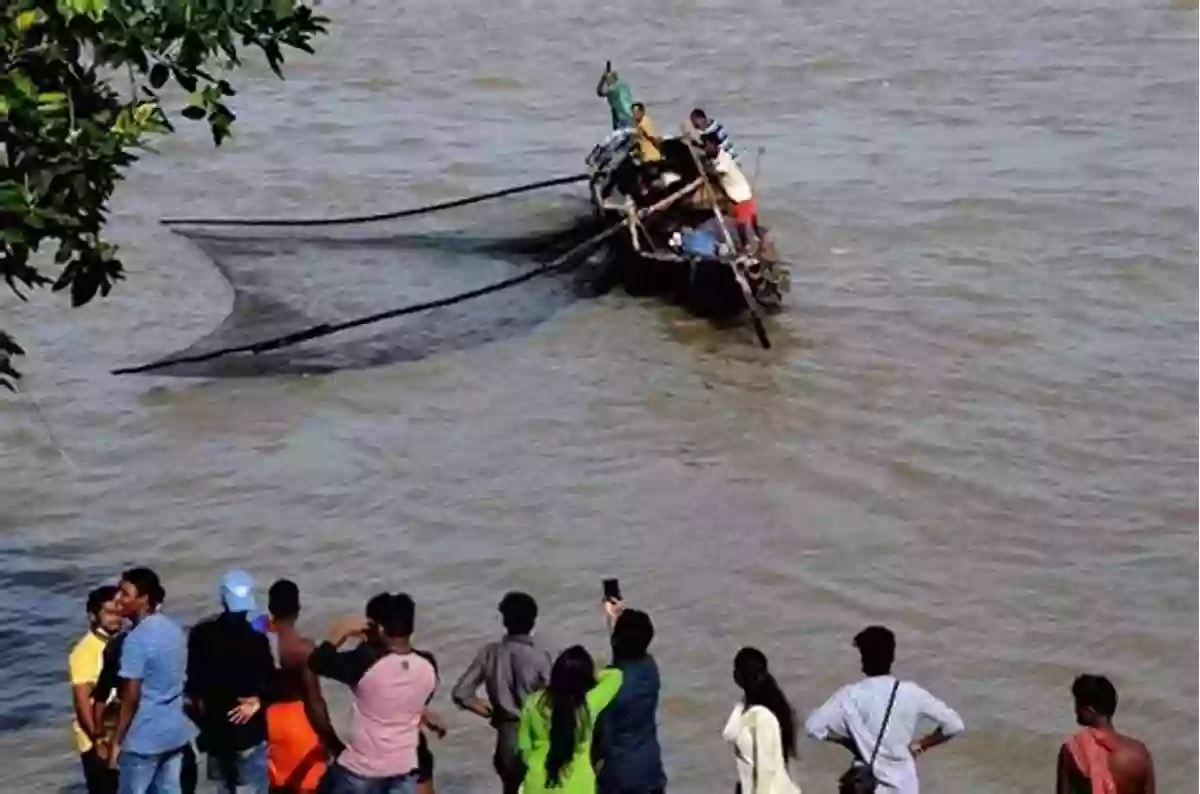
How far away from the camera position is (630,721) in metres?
6.48

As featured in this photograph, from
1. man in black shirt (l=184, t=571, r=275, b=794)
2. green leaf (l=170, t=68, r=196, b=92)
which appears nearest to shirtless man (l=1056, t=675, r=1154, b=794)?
man in black shirt (l=184, t=571, r=275, b=794)

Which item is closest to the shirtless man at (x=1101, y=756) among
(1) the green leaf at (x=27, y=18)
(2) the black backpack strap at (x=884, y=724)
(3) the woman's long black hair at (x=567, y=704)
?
(2) the black backpack strap at (x=884, y=724)

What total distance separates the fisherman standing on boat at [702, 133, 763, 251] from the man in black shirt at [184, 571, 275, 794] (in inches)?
326

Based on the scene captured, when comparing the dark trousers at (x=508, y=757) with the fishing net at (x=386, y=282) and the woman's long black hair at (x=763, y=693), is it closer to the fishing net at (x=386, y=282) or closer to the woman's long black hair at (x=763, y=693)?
the woman's long black hair at (x=763, y=693)

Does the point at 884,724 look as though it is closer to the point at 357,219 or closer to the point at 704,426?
the point at 704,426

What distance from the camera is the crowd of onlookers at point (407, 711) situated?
6281mm

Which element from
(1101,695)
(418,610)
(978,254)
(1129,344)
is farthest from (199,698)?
(978,254)

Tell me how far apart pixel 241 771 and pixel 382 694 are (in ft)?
2.65

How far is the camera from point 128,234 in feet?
57.9

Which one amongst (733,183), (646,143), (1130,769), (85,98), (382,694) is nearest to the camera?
(1130,769)

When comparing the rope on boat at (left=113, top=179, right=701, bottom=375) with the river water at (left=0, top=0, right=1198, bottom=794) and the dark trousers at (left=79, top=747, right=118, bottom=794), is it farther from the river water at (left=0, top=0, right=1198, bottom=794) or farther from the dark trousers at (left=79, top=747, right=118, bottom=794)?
the dark trousers at (left=79, top=747, right=118, bottom=794)

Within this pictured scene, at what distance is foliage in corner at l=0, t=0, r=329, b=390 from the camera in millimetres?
6391

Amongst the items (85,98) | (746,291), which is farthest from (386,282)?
(85,98)

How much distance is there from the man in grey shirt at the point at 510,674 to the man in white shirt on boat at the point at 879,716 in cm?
87
